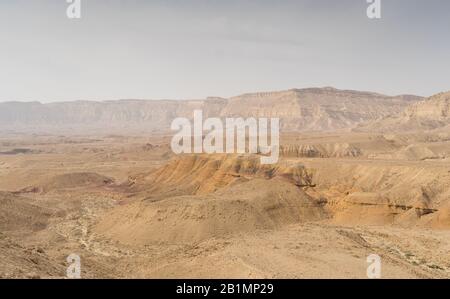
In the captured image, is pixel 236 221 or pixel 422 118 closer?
pixel 236 221

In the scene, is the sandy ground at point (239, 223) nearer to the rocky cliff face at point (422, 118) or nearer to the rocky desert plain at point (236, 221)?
the rocky desert plain at point (236, 221)

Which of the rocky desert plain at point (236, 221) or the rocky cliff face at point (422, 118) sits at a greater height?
the rocky cliff face at point (422, 118)

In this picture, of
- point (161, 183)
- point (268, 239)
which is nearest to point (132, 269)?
point (268, 239)

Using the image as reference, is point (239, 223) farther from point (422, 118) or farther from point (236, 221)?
point (422, 118)

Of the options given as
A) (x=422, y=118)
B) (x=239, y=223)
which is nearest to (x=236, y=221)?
(x=239, y=223)

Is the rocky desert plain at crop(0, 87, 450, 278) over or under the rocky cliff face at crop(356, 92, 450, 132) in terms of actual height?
under

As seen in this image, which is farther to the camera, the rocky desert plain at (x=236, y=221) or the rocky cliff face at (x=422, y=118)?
the rocky cliff face at (x=422, y=118)

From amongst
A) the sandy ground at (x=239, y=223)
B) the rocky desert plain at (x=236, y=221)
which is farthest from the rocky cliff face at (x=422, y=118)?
the sandy ground at (x=239, y=223)

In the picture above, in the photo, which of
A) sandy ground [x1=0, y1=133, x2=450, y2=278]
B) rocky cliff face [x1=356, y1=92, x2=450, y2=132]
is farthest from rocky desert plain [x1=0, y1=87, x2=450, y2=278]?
rocky cliff face [x1=356, y1=92, x2=450, y2=132]

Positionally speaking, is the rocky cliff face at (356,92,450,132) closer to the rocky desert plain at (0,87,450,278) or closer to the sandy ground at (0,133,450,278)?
the rocky desert plain at (0,87,450,278)

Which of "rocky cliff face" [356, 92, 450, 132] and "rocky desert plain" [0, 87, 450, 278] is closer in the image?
"rocky desert plain" [0, 87, 450, 278]

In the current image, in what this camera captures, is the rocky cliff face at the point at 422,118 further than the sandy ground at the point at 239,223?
Yes
